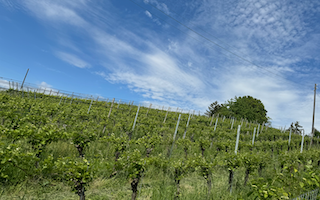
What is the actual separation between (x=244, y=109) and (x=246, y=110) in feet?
1.74

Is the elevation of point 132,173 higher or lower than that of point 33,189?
higher

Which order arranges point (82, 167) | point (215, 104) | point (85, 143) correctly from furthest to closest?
point (215, 104) → point (85, 143) → point (82, 167)

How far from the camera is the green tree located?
141 ft

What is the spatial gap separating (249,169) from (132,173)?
4754 mm

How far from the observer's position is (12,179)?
446 cm

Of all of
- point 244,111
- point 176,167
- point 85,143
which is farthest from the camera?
point 244,111

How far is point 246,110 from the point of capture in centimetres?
4338

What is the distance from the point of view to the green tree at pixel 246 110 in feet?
141

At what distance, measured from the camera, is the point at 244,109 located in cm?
4362

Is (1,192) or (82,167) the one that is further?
(1,192)

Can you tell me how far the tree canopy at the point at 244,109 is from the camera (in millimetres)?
43188

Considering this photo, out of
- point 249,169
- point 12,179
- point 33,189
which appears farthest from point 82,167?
point 249,169

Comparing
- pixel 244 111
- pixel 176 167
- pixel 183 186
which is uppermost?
pixel 244 111

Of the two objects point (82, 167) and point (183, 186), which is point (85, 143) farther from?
point (183, 186)
